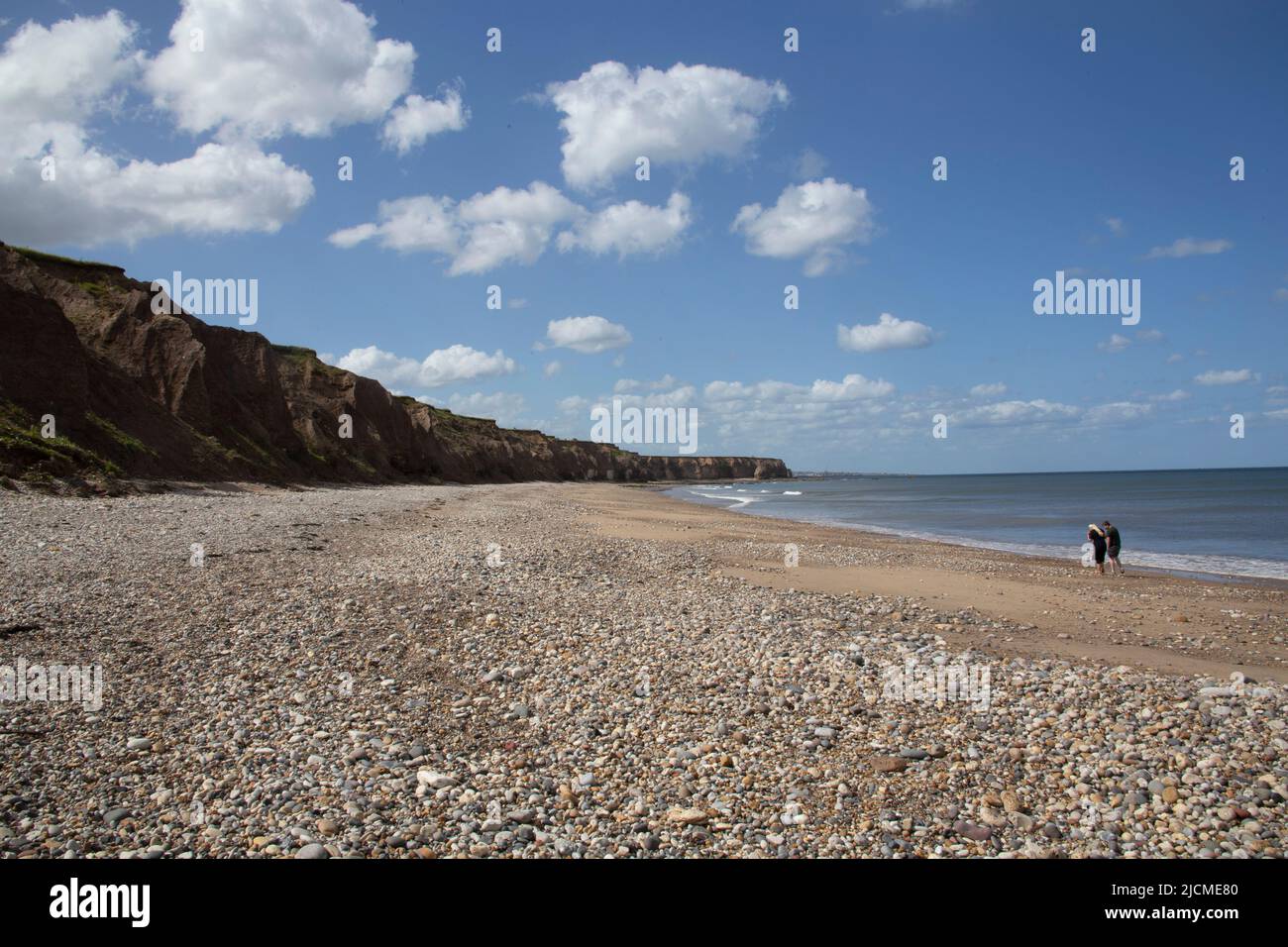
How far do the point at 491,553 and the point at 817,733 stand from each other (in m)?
12.4

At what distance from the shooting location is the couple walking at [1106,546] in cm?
1966

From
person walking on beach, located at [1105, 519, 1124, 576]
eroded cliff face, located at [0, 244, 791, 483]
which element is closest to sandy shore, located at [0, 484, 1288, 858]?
person walking on beach, located at [1105, 519, 1124, 576]

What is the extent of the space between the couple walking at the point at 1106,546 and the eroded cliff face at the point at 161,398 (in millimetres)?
34331

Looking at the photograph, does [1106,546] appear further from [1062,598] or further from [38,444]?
[38,444]

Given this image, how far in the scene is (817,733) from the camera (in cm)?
721

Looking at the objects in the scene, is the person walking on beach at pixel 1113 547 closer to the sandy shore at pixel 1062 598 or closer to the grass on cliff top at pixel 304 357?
the sandy shore at pixel 1062 598

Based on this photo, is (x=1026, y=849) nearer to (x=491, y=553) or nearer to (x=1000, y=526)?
(x=491, y=553)

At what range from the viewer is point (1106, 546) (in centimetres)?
2042

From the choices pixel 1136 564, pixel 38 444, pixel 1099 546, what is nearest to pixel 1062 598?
pixel 1099 546

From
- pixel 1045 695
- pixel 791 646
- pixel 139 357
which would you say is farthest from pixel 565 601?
pixel 139 357

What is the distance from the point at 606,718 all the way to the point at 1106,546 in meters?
18.8

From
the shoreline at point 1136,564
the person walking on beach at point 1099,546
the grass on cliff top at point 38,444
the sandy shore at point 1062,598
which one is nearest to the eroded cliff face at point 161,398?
the grass on cliff top at point 38,444

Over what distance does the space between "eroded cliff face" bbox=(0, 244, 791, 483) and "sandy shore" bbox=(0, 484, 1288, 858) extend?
63.8ft

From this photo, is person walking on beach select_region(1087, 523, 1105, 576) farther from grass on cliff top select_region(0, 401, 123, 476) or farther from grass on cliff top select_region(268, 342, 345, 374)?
grass on cliff top select_region(268, 342, 345, 374)
